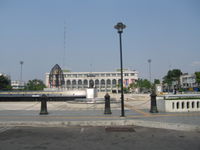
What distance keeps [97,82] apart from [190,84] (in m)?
68.7

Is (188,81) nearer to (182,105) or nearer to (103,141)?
(182,105)

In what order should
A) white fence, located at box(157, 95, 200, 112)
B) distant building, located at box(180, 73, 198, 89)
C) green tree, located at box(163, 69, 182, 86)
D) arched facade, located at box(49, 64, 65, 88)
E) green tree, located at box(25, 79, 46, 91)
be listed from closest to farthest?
white fence, located at box(157, 95, 200, 112) → arched facade, located at box(49, 64, 65, 88) → distant building, located at box(180, 73, 198, 89) → green tree, located at box(25, 79, 46, 91) → green tree, located at box(163, 69, 182, 86)

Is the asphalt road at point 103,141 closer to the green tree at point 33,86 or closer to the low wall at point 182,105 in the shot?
the low wall at point 182,105

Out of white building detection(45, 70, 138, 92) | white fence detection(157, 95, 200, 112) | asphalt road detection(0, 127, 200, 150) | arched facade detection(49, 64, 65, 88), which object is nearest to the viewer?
asphalt road detection(0, 127, 200, 150)

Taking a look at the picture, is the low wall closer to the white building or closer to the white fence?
the white fence

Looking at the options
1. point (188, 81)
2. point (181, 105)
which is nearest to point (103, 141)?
point (181, 105)

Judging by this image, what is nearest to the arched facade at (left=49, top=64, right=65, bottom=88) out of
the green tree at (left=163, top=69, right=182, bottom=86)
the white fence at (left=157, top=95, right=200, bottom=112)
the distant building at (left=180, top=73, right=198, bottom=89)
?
the white fence at (left=157, top=95, right=200, bottom=112)

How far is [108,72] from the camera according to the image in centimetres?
15100

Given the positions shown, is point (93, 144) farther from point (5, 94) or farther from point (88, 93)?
point (5, 94)

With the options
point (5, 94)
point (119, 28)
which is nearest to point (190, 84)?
point (5, 94)

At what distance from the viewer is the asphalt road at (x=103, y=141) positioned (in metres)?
5.66

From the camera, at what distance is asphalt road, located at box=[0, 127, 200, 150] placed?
5.66 meters

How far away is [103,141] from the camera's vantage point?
6379 millimetres

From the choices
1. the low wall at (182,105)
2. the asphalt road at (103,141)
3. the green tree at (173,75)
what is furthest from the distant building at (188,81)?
the asphalt road at (103,141)
